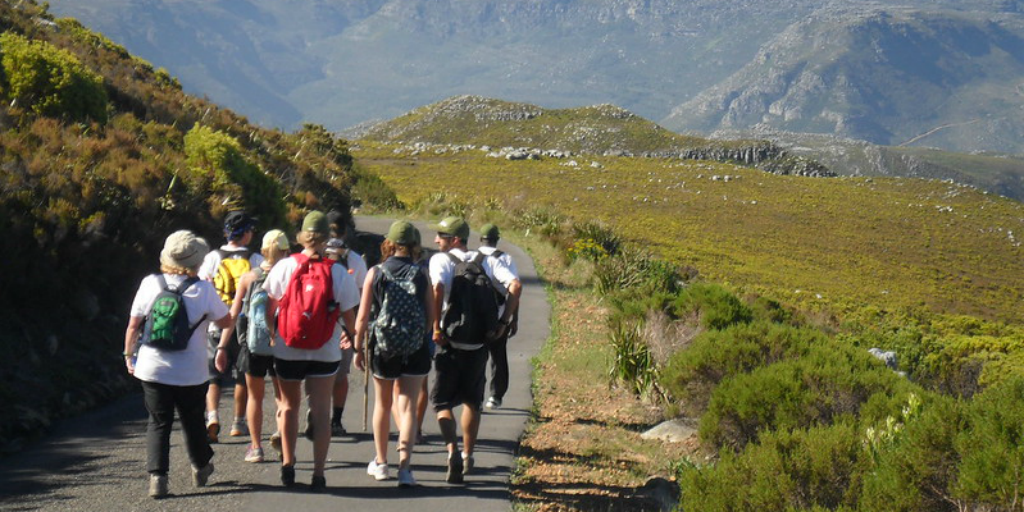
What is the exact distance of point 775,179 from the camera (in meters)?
84.0

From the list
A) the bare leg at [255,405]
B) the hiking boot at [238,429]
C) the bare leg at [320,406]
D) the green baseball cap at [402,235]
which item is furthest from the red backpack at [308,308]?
the hiking boot at [238,429]

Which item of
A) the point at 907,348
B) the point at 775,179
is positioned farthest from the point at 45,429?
the point at 775,179

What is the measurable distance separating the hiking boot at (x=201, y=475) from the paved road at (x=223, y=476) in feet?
0.21

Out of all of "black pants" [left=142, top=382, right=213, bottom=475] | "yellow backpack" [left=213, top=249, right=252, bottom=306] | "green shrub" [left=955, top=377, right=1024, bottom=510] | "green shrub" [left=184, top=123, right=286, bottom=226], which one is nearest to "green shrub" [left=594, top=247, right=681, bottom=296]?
"green shrub" [left=184, top=123, right=286, bottom=226]

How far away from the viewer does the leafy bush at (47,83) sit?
1348 centimetres

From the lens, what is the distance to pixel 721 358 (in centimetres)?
905

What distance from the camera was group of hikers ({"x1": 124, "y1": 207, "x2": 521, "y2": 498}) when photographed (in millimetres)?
5984

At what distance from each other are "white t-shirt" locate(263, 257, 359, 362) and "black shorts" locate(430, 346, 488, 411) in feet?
2.92

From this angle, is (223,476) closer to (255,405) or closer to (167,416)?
(255,405)

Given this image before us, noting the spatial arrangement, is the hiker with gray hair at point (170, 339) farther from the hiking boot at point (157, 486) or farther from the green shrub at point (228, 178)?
the green shrub at point (228, 178)

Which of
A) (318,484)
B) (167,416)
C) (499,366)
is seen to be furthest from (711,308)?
(167,416)

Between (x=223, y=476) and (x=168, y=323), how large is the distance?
54.1 inches

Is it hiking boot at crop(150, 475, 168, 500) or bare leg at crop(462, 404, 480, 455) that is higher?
bare leg at crop(462, 404, 480, 455)

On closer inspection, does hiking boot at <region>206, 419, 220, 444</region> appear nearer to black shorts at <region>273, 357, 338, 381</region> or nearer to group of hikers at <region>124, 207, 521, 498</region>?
group of hikers at <region>124, 207, 521, 498</region>
